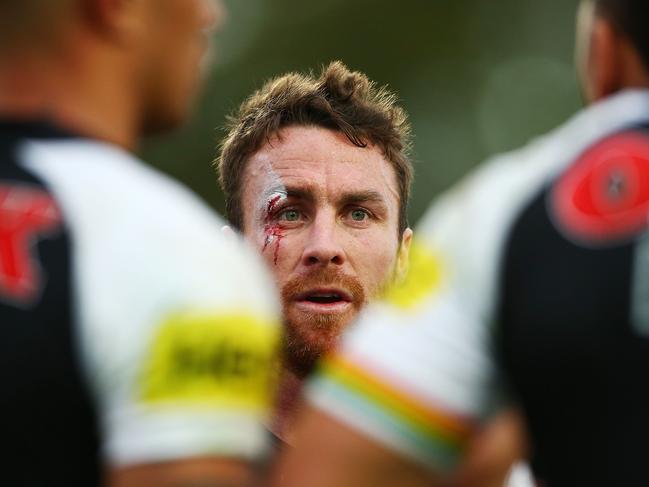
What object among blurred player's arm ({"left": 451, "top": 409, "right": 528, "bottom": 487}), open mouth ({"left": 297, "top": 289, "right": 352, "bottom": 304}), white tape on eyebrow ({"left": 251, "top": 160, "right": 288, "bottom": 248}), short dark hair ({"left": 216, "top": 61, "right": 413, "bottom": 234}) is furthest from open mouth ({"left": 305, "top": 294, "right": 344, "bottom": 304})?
blurred player's arm ({"left": 451, "top": 409, "right": 528, "bottom": 487})

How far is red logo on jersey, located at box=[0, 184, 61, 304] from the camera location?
2.75 meters

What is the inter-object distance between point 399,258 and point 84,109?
3.37 m

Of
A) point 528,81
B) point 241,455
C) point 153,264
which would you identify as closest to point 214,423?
point 241,455

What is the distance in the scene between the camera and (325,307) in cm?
585

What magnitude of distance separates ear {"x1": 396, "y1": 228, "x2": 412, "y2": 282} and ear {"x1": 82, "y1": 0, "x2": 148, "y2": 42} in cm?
308

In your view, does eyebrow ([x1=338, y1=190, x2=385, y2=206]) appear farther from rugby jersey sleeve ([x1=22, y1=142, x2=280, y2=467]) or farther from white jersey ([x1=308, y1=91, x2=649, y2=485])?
rugby jersey sleeve ([x1=22, y1=142, x2=280, y2=467])

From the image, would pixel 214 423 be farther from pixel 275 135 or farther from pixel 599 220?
pixel 275 135

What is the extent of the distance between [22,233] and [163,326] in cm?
31

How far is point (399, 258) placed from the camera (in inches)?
249

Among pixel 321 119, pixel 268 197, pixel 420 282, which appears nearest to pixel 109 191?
pixel 420 282

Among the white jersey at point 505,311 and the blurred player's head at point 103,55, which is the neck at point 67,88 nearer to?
the blurred player's head at point 103,55

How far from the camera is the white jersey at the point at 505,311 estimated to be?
9.32 ft

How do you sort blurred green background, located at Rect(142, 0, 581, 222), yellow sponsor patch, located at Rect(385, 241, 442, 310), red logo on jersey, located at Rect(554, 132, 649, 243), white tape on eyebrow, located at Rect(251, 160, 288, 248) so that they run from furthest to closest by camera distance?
blurred green background, located at Rect(142, 0, 581, 222), white tape on eyebrow, located at Rect(251, 160, 288, 248), yellow sponsor patch, located at Rect(385, 241, 442, 310), red logo on jersey, located at Rect(554, 132, 649, 243)

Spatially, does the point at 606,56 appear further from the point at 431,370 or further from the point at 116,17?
the point at 116,17
